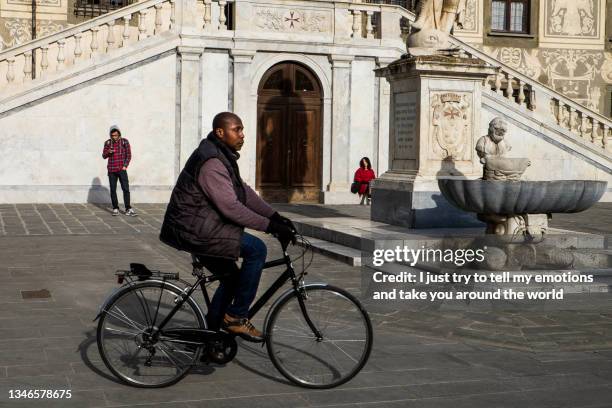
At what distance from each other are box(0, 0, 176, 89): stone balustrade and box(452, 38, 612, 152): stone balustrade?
7938mm

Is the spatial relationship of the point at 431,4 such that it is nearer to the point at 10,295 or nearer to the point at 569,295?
the point at 569,295

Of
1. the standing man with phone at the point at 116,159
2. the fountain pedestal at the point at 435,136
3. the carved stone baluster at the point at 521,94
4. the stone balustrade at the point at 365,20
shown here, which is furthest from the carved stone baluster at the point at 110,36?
the carved stone baluster at the point at 521,94

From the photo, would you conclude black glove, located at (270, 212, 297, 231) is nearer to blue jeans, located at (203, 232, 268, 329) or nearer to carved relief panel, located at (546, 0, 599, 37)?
blue jeans, located at (203, 232, 268, 329)

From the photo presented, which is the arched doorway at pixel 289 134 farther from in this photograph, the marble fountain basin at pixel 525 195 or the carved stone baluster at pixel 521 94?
the marble fountain basin at pixel 525 195

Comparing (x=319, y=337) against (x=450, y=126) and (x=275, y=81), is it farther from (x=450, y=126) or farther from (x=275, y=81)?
(x=275, y=81)

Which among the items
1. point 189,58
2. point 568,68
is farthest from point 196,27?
point 568,68

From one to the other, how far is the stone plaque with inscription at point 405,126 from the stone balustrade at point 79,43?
9.14 metres

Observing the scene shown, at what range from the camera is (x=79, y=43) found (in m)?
20.1

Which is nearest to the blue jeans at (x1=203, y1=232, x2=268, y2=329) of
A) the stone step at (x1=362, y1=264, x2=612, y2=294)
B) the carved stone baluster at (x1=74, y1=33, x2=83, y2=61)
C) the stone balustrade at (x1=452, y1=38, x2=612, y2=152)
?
the stone step at (x1=362, y1=264, x2=612, y2=294)

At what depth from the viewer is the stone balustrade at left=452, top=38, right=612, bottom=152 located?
2314 centimetres

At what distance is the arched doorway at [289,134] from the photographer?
2228 cm

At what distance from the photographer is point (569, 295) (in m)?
9.09

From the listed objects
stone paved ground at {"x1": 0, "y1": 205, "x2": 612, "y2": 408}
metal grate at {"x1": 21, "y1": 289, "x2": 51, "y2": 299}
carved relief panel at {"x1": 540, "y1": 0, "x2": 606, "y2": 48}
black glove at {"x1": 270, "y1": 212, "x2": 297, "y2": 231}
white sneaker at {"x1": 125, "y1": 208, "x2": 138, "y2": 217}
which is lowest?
stone paved ground at {"x1": 0, "y1": 205, "x2": 612, "y2": 408}

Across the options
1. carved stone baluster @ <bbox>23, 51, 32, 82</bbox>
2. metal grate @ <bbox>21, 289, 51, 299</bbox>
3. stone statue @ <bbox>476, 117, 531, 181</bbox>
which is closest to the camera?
metal grate @ <bbox>21, 289, 51, 299</bbox>
